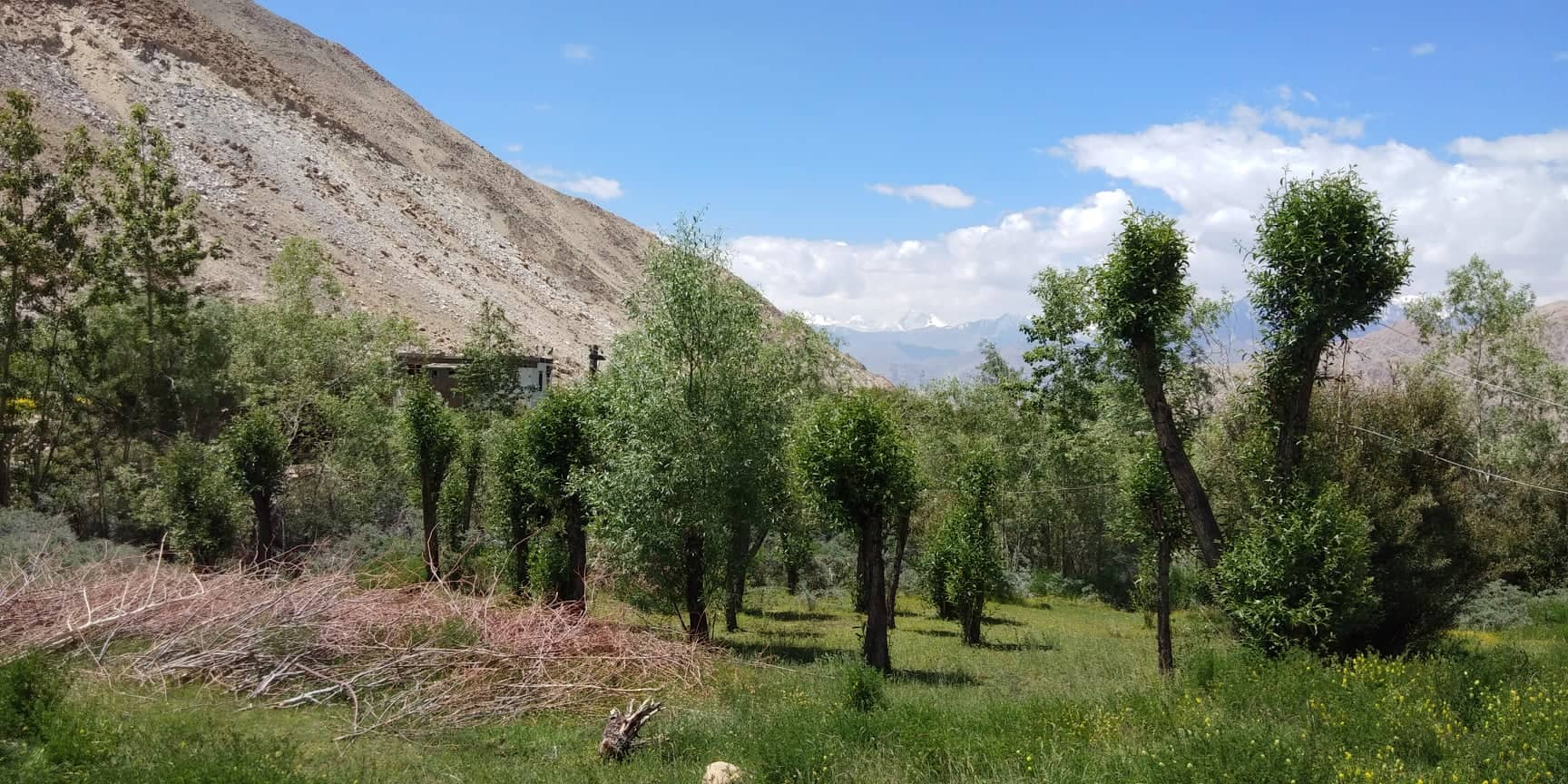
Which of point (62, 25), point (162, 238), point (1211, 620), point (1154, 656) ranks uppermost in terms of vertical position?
point (62, 25)

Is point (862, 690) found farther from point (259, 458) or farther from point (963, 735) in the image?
point (259, 458)

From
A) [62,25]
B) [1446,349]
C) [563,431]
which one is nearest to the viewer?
[563,431]

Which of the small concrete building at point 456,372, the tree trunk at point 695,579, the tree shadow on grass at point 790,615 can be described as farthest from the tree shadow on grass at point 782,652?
the small concrete building at point 456,372

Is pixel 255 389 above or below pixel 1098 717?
above

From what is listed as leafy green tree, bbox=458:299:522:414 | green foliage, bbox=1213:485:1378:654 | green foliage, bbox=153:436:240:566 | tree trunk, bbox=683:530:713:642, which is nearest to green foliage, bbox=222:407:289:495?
green foliage, bbox=153:436:240:566

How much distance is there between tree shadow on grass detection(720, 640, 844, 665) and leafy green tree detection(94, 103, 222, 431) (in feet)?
77.3

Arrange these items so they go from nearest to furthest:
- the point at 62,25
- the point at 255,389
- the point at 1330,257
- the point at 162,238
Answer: the point at 1330,257 < the point at 162,238 < the point at 255,389 < the point at 62,25

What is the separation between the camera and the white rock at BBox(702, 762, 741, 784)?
9352 mm

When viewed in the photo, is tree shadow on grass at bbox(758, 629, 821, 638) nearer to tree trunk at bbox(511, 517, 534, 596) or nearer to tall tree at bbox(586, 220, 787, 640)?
tall tree at bbox(586, 220, 787, 640)

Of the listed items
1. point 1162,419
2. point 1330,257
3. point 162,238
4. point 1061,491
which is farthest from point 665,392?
point 1061,491

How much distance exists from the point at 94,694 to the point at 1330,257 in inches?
736

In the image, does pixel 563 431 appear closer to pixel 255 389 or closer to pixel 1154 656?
pixel 1154 656

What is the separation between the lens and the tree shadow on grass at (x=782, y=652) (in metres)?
19.1

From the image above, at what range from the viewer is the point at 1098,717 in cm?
1089
